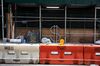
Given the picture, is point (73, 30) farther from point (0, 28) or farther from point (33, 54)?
point (33, 54)

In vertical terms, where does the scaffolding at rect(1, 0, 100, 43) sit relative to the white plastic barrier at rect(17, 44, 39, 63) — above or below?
above

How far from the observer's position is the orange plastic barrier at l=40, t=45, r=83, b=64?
1163cm

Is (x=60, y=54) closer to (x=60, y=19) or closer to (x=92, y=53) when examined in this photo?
(x=92, y=53)

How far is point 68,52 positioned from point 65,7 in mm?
7155

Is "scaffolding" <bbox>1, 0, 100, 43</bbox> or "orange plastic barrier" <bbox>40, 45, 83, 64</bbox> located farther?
"scaffolding" <bbox>1, 0, 100, 43</bbox>

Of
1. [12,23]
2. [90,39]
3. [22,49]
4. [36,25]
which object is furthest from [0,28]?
[22,49]

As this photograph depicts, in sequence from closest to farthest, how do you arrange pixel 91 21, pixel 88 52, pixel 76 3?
pixel 88 52
pixel 76 3
pixel 91 21

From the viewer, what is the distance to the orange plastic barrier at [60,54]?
458 inches

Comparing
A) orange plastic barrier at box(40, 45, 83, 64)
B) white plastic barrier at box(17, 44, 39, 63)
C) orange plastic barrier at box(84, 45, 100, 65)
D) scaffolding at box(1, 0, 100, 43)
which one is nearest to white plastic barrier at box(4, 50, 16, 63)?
white plastic barrier at box(17, 44, 39, 63)

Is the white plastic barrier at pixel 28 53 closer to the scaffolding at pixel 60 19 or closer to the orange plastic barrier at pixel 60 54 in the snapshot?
the orange plastic barrier at pixel 60 54

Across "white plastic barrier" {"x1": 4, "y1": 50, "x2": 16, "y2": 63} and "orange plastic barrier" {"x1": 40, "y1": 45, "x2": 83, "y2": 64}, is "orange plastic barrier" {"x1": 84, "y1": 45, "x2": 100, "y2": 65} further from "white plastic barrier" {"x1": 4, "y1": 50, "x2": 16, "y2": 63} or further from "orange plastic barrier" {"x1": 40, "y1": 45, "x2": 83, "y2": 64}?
→ "white plastic barrier" {"x1": 4, "y1": 50, "x2": 16, "y2": 63}

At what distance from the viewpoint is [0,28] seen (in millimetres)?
19172

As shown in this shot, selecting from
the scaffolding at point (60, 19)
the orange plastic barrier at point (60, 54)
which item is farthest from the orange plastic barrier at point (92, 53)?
the scaffolding at point (60, 19)

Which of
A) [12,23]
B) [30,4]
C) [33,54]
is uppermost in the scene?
[30,4]
